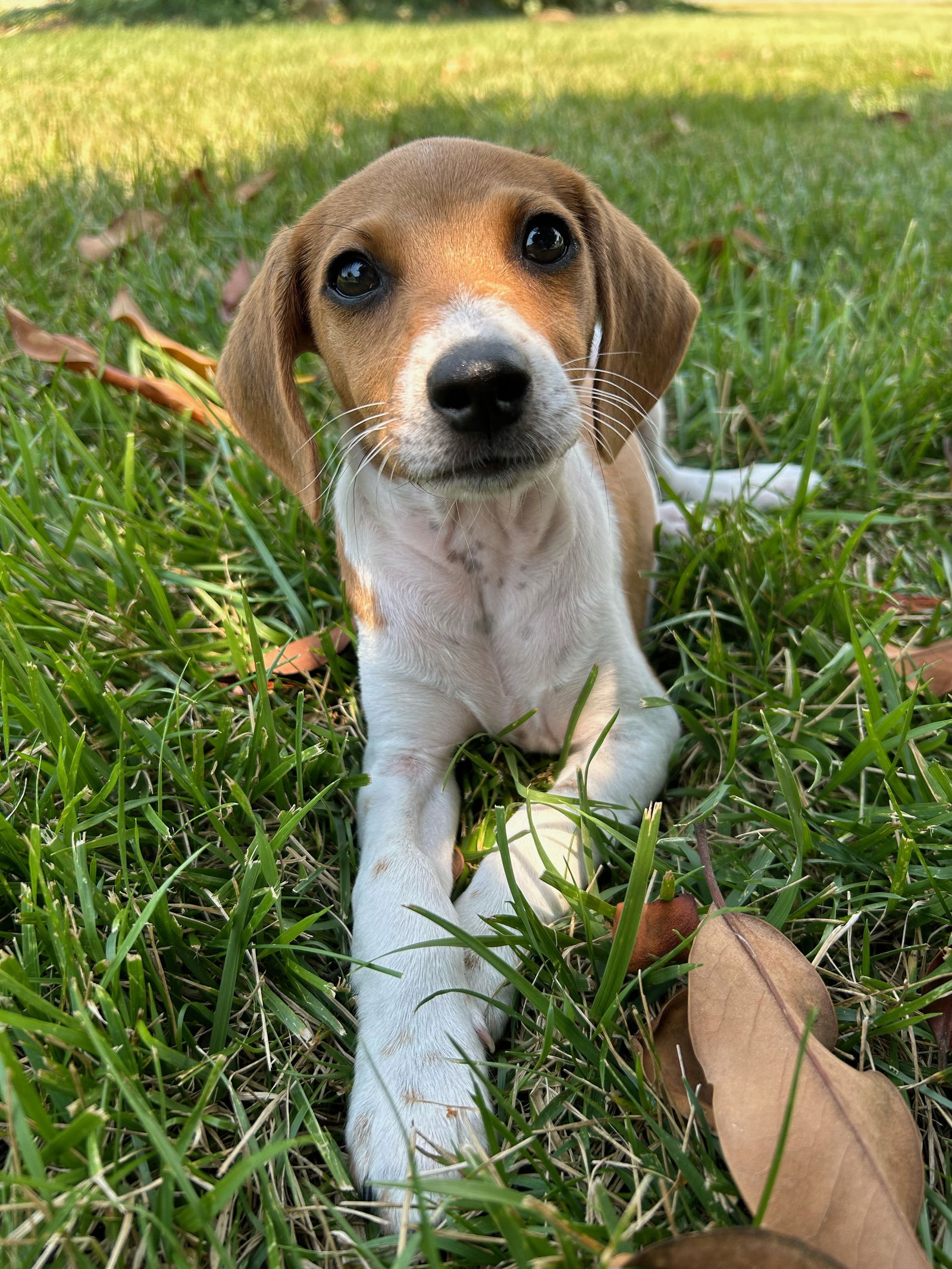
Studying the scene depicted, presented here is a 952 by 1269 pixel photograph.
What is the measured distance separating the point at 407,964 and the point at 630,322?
211 cm

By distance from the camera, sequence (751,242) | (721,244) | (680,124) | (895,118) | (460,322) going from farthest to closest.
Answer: (895,118), (680,124), (751,242), (721,244), (460,322)

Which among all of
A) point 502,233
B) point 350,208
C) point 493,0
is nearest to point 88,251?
point 350,208

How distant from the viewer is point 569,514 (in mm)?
3084

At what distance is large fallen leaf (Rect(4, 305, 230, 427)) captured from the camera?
13.8 feet

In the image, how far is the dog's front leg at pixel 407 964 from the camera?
1988mm

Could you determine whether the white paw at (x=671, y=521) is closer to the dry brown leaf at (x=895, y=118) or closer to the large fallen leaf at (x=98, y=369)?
the large fallen leaf at (x=98, y=369)

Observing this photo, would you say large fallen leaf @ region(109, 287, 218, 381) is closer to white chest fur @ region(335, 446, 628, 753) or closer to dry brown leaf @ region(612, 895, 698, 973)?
white chest fur @ region(335, 446, 628, 753)

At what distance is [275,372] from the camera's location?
3006mm

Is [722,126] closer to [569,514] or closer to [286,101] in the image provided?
[286,101]

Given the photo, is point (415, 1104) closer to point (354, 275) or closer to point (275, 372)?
point (275, 372)

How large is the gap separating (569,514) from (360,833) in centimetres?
119

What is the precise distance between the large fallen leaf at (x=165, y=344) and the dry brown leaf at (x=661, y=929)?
10.4 feet

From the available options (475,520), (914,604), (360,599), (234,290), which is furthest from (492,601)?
(234,290)

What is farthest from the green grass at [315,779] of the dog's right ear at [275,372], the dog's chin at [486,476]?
the dog's chin at [486,476]
